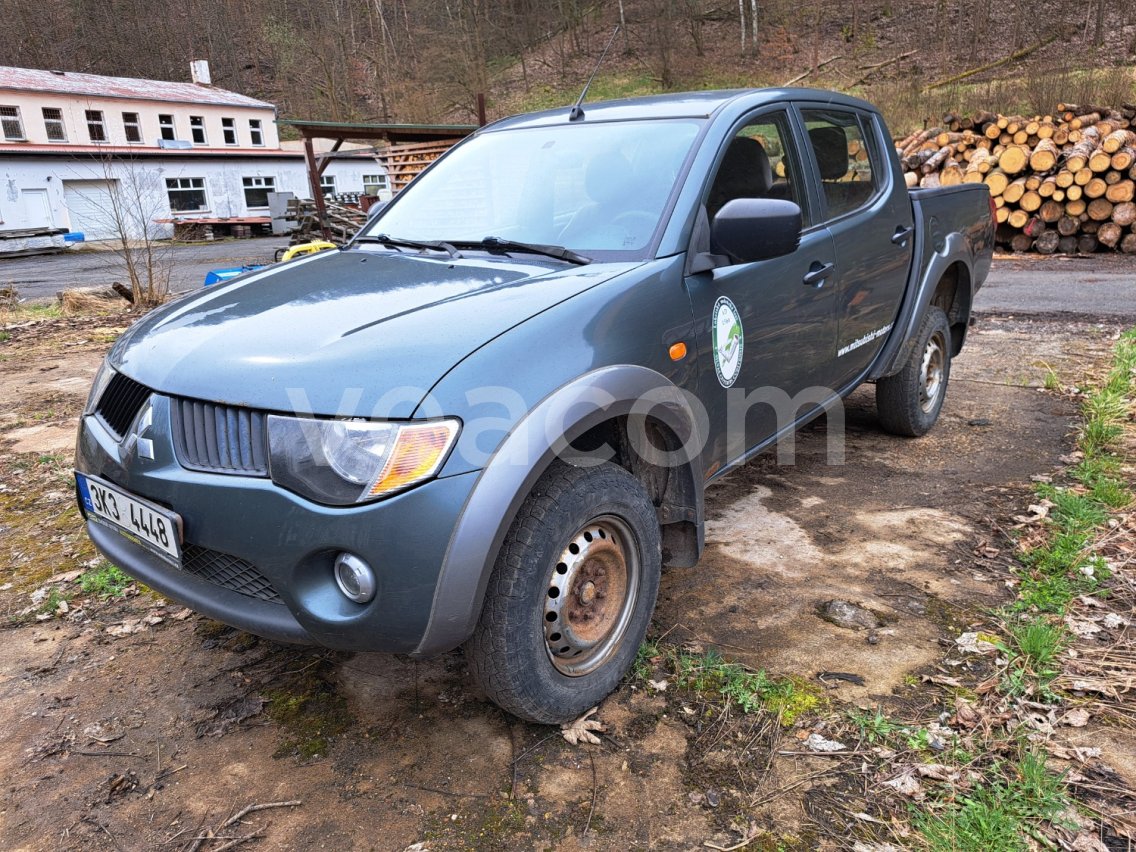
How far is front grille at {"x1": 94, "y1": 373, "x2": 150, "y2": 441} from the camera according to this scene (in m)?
2.28

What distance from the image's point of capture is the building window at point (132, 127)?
36344 mm

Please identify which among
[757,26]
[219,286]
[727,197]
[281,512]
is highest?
[757,26]

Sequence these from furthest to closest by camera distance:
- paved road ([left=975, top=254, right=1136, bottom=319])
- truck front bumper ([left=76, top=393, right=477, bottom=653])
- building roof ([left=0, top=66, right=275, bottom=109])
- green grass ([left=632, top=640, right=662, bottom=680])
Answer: building roof ([left=0, top=66, right=275, bottom=109])
paved road ([left=975, top=254, right=1136, bottom=319])
green grass ([left=632, top=640, right=662, bottom=680])
truck front bumper ([left=76, top=393, right=477, bottom=653])

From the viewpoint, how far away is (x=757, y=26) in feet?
122

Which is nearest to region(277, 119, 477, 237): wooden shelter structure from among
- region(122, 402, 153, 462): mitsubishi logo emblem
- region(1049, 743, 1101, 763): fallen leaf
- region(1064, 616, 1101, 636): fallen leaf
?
region(122, 402, 153, 462): mitsubishi logo emblem

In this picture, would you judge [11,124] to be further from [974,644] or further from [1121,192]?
[974,644]

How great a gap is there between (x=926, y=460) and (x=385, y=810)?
3534 millimetres

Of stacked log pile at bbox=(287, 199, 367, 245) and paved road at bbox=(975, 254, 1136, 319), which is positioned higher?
stacked log pile at bbox=(287, 199, 367, 245)

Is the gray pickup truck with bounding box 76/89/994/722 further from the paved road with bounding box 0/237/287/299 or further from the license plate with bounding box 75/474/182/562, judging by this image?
the paved road with bounding box 0/237/287/299

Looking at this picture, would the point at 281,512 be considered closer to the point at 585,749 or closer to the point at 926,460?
the point at 585,749

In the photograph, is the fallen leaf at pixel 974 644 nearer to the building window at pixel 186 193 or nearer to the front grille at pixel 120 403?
the front grille at pixel 120 403

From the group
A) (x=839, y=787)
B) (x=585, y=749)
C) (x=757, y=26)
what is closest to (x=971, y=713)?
(x=839, y=787)

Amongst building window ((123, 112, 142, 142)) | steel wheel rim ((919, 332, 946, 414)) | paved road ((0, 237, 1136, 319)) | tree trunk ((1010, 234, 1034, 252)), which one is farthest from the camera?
building window ((123, 112, 142, 142))

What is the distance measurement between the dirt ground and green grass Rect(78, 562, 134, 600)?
57 millimetres
